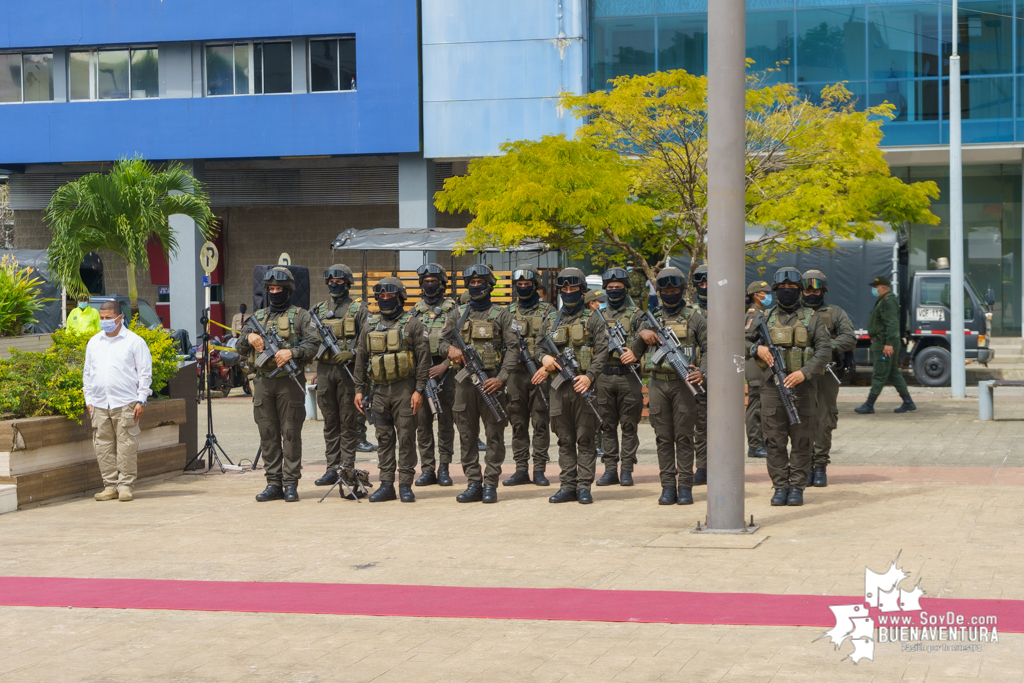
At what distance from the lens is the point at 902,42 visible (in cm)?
2906

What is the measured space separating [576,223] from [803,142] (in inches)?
149

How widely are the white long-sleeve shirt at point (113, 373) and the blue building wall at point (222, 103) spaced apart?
65.7 feet

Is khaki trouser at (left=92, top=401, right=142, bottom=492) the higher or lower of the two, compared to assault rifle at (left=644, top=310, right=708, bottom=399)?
lower

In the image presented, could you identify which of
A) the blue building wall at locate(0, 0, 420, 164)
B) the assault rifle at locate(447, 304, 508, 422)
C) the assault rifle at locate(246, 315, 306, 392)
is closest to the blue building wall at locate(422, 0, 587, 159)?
the blue building wall at locate(0, 0, 420, 164)

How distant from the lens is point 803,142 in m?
18.1

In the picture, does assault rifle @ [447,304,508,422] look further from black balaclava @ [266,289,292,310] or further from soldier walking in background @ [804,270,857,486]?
soldier walking in background @ [804,270,857,486]

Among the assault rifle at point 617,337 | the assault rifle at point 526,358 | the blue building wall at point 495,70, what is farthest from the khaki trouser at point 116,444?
the blue building wall at point 495,70

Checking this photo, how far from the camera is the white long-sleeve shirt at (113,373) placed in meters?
11.2

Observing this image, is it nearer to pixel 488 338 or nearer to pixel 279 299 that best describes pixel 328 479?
pixel 279 299

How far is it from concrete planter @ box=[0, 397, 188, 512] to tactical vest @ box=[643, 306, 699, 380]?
551cm

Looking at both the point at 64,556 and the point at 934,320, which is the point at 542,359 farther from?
the point at 934,320

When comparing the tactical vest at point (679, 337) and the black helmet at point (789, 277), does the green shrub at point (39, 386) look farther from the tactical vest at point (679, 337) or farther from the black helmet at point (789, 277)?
the black helmet at point (789, 277)

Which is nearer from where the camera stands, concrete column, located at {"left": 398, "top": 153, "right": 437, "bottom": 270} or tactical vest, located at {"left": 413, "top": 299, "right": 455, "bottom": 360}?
tactical vest, located at {"left": 413, "top": 299, "right": 455, "bottom": 360}

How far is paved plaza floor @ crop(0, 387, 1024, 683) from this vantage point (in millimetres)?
5781
